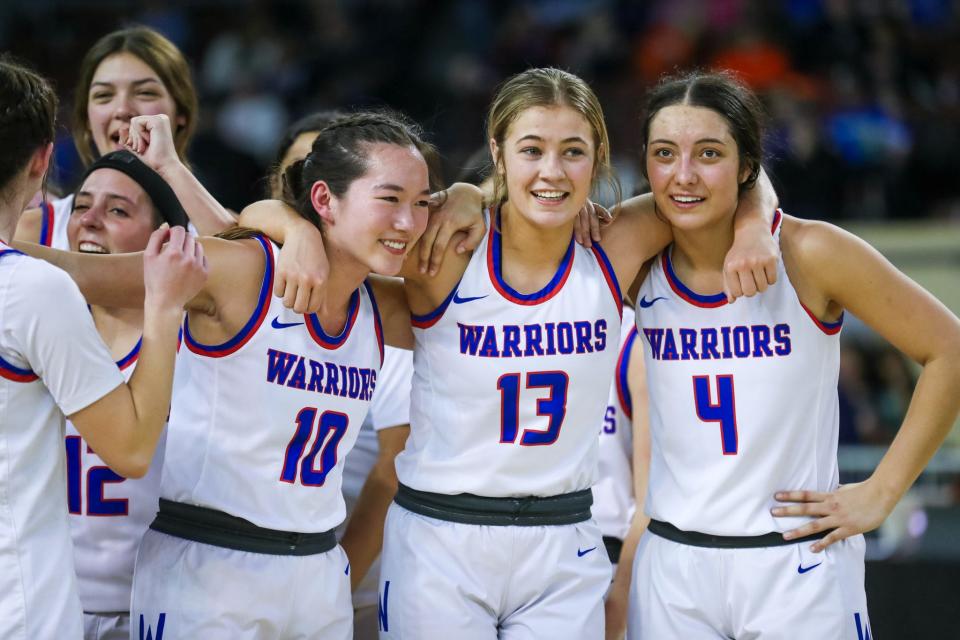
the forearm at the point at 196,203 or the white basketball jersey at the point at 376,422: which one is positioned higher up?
the forearm at the point at 196,203

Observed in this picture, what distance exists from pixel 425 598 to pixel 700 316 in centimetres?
121

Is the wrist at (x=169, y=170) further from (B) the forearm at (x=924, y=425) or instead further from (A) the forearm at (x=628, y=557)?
(B) the forearm at (x=924, y=425)

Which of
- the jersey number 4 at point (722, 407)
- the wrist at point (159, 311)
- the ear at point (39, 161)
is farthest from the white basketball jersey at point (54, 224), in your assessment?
the jersey number 4 at point (722, 407)

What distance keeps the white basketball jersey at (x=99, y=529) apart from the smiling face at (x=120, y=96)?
4.63 ft

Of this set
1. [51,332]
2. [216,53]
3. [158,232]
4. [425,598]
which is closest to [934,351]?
[425,598]

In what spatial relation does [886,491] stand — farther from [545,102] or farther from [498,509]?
[545,102]

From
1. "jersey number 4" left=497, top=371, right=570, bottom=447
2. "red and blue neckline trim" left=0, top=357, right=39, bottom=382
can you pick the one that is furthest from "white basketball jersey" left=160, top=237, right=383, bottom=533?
"red and blue neckline trim" left=0, top=357, right=39, bottom=382

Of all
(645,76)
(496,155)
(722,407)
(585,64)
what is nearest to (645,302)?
(722,407)

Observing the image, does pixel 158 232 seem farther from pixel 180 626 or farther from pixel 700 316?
pixel 700 316

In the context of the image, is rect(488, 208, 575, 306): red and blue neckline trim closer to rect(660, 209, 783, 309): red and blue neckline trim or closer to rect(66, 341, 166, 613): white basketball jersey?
rect(660, 209, 783, 309): red and blue neckline trim

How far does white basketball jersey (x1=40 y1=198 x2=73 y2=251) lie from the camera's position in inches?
175

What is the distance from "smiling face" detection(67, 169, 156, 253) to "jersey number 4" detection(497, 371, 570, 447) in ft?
4.34

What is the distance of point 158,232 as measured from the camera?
3.07 meters

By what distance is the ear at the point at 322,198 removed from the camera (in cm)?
370
